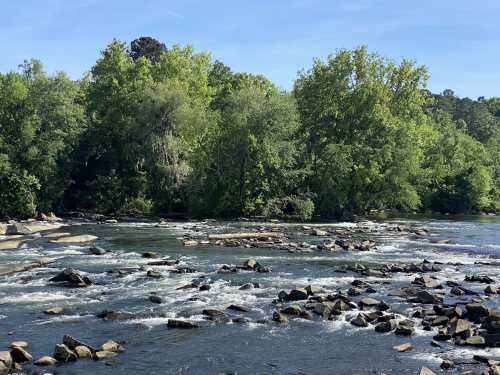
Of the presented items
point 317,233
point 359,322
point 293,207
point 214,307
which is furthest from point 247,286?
point 293,207

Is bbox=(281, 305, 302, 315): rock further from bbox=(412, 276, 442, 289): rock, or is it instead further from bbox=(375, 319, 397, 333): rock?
bbox=(412, 276, 442, 289): rock

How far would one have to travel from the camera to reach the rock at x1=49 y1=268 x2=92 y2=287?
2747cm

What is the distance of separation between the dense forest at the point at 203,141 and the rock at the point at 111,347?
4691 cm

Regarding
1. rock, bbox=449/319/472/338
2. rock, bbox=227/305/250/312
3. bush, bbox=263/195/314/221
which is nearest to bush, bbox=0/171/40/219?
bush, bbox=263/195/314/221

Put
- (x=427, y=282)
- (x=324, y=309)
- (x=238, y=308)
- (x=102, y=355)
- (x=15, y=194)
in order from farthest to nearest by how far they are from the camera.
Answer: (x=15, y=194) → (x=427, y=282) → (x=238, y=308) → (x=324, y=309) → (x=102, y=355)

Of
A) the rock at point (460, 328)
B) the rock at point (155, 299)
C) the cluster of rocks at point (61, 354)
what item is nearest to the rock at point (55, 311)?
the rock at point (155, 299)

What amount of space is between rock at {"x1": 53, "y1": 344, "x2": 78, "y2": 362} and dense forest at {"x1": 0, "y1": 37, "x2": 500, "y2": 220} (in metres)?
47.3

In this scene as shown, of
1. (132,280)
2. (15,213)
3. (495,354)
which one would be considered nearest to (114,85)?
(15,213)

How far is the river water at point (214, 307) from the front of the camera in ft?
57.3

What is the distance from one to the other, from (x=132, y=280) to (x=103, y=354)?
444 inches

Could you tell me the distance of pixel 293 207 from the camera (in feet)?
227

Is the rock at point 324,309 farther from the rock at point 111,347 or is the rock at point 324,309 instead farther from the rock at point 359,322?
the rock at point 111,347

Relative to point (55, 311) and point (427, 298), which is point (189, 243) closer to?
point (55, 311)

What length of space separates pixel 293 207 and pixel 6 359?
177 ft
